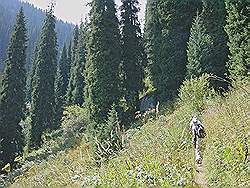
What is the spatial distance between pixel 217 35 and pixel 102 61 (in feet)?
27.4

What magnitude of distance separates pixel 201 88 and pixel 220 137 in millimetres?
9330

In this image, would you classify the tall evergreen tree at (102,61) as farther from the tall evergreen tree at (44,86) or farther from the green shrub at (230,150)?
the green shrub at (230,150)

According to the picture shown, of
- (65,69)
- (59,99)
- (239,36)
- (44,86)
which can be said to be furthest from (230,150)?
(65,69)

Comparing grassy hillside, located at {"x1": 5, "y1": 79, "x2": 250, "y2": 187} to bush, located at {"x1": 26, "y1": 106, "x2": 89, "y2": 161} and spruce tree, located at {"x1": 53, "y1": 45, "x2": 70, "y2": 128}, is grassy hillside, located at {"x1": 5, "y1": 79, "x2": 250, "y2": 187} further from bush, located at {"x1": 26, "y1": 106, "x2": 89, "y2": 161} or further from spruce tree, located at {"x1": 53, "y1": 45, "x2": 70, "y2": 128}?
spruce tree, located at {"x1": 53, "y1": 45, "x2": 70, "y2": 128}

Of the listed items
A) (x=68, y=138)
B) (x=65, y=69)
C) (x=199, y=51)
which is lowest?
(x=68, y=138)

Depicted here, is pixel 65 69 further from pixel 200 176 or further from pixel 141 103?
pixel 200 176

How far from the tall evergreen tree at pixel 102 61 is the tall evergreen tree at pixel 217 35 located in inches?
282

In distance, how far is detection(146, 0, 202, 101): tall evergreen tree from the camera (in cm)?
3247

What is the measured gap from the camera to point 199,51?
28.1 meters

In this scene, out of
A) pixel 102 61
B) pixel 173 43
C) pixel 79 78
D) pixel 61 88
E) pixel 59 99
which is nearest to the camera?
pixel 102 61

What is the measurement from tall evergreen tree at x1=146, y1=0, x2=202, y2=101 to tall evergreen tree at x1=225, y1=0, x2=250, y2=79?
8.66 m

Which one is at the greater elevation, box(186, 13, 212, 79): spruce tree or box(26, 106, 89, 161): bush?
box(186, 13, 212, 79): spruce tree

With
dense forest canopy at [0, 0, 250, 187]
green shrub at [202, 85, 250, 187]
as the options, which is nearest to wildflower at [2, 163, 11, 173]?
dense forest canopy at [0, 0, 250, 187]

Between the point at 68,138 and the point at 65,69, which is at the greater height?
the point at 65,69
